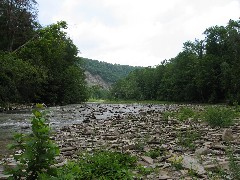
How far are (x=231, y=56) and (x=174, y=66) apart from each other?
27692mm

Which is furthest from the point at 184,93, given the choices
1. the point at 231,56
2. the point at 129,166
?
the point at 129,166

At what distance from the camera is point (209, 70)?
219 ft

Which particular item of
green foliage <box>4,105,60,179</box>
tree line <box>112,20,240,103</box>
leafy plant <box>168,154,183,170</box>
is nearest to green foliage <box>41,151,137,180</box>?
leafy plant <box>168,154,183,170</box>

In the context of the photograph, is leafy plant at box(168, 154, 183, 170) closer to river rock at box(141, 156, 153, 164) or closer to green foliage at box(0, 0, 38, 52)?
river rock at box(141, 156, 153, 164)

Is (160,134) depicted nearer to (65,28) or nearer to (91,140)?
(91,140)

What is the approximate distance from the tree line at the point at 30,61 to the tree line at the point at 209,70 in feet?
87.7

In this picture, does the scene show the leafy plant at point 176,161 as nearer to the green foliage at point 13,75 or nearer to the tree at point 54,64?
the green foliage at point 13,75

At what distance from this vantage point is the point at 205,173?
5957 mm

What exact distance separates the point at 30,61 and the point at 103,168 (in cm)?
3613

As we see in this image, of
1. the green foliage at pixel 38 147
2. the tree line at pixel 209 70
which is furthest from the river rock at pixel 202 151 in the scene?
the tree line at pixel 209 70

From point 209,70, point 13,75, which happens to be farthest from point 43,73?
point 209,70

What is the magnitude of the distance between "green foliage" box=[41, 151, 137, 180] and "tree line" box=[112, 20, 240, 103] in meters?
45.2

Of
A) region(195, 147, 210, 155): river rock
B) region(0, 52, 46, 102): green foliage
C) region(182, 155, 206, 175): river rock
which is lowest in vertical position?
region(182, 155, 206, 175): river rock

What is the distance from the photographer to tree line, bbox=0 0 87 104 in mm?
31328
